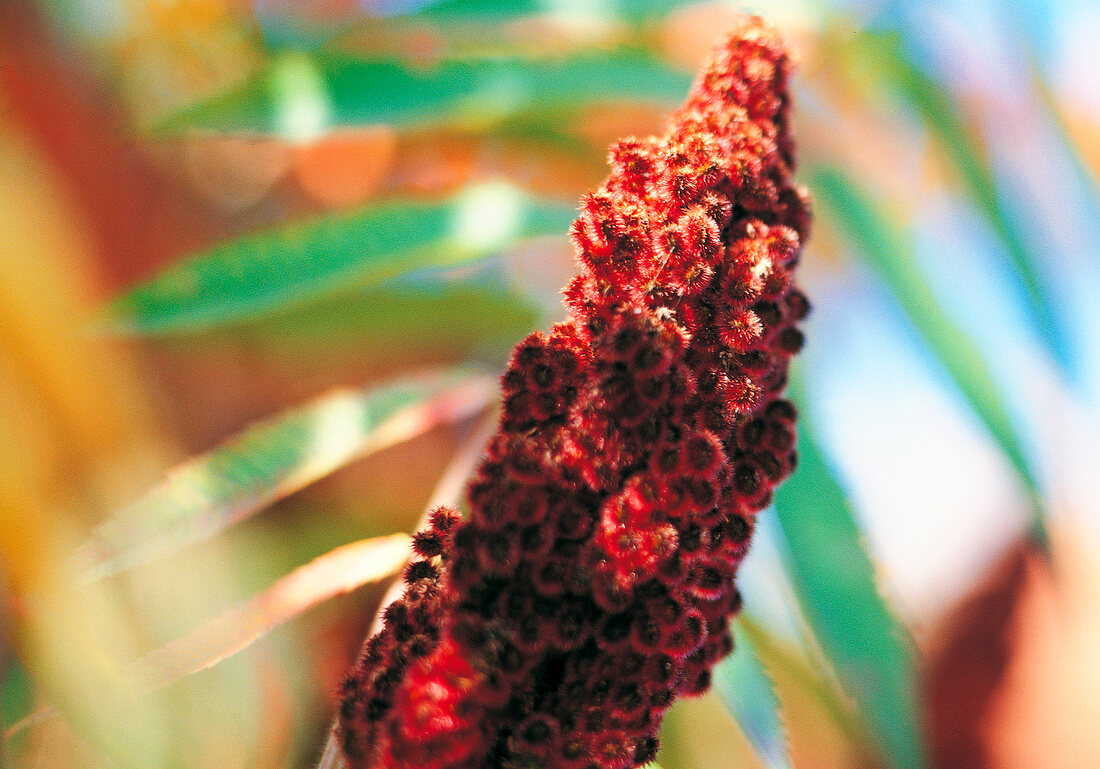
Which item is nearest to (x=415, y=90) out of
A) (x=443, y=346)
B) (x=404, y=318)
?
(x=404, y=318)

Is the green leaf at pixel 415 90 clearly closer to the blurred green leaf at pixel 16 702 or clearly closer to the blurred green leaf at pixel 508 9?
the blurred green leaf at pixel 508 9

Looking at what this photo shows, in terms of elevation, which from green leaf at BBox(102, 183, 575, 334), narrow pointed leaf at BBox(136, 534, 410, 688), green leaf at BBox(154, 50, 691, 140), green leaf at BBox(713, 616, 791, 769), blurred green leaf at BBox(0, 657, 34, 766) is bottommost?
green leaf at BBox(713, 616, 791, 769)

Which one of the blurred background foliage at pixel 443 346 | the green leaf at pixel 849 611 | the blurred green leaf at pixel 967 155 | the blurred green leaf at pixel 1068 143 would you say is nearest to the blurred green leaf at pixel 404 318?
the blurred background foliage at pixel 443 346

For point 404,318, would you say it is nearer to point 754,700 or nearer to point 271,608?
point 271,608

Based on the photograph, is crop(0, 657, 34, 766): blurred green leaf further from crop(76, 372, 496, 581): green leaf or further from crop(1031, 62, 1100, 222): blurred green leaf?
crop(1031, 62, 1100, 222): blurred green leaf

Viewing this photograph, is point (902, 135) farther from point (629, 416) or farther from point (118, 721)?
point (118, 721)

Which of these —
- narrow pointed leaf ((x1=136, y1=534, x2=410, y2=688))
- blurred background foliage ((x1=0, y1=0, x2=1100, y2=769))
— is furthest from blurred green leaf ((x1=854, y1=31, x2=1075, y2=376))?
narrow pointed leaf ((x1=136, y1=534, x2=410, y2=688))
